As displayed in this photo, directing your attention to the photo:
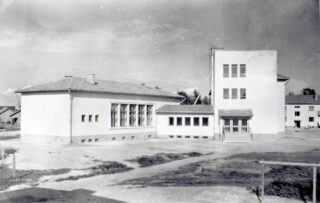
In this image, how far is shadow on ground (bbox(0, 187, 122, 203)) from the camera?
30.5ft

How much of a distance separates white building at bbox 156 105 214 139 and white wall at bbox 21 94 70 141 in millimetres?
10912

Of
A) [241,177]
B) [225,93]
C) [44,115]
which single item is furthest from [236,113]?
[241,177]

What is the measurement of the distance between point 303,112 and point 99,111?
61622mm

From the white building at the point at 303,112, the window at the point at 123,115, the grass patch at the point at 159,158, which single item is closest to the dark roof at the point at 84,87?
the window at the point at 123,115

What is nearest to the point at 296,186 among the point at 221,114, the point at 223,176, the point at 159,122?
the point at 223,176

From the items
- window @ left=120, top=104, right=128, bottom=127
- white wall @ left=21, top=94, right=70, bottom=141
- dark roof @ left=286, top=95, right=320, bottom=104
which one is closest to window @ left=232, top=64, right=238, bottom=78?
window @ left=120, top=104, right=128, bottom=127

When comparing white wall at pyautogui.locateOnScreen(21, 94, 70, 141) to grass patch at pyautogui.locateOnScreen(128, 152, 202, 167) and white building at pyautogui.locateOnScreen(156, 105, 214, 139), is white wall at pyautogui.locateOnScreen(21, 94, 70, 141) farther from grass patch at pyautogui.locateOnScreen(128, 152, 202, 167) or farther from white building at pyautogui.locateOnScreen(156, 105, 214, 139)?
white building at pyautogui.locateOnScreen(156, 105, 214, 139)

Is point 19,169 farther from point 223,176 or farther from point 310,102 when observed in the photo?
point 310,102

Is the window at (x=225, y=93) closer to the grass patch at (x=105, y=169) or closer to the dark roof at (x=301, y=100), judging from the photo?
the grass patch at (x=105, y=169)

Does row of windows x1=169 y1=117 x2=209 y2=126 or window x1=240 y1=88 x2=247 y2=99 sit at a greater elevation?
window x1=240 y1=88 x2=247 y2=99

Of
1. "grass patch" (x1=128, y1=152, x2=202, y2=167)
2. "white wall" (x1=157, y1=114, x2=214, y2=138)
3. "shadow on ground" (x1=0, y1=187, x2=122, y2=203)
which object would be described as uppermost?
"white wall" (x1=157, y1=114, x2=214, y2=138)

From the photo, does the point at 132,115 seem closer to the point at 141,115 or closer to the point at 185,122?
the point at 141,115

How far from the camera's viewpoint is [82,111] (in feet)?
91.9

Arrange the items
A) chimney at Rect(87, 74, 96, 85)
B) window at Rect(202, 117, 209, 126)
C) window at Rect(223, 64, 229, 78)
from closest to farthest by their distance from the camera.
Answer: chimney at Rect(87, 74, 96, 85), window at Rect(223, 64, 229, 78), window at Rect(202, 117, 209, 126)
